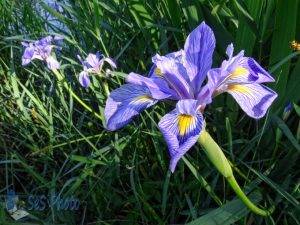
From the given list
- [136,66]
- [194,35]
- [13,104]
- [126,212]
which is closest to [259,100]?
[194,35]

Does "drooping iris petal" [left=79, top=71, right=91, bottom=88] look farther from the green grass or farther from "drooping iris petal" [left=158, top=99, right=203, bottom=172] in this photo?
"drooping iris petal" [left=158, top=99, right=203, bottom=172]

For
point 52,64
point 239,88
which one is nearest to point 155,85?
point 239,88

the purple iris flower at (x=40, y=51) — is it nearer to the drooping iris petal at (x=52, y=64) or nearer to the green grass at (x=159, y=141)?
the drooping iris petal at (x=52, y=64)

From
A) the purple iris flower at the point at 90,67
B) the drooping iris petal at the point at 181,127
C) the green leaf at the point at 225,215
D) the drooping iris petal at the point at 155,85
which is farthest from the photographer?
the purple iris flower at the point at 90,67

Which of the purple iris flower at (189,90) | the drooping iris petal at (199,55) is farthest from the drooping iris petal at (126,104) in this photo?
the drooping iris petal at (199,55)

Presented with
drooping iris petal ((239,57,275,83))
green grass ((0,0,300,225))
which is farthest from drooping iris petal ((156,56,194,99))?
green grass ((0,0,300,225))

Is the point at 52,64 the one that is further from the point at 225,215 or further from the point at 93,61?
the point at 225,215
